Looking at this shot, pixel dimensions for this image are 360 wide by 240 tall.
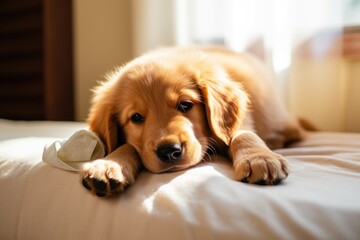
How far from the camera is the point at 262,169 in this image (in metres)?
0.98

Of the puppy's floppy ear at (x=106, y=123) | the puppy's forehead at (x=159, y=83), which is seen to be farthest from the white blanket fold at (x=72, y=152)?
the puppy's forehead at (x=159, y=83)

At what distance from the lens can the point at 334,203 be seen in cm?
79

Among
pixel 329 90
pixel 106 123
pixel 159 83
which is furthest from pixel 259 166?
pixel 329 90

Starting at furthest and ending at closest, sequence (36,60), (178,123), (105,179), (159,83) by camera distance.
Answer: (36,60) < (159,83) < (178,123) < (105,179)

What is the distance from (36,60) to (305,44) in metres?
2.57

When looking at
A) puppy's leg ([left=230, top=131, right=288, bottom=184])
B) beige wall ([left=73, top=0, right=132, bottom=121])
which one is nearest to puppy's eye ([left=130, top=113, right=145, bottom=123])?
puppy's leg ([left=230, top=131, right=288, bottom=184])

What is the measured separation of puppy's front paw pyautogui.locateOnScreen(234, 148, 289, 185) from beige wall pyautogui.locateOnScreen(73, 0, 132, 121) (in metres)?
2.47

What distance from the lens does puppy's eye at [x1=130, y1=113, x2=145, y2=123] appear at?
1.34 m

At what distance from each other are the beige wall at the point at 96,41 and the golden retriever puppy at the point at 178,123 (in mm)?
1811

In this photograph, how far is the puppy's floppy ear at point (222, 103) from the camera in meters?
1.36


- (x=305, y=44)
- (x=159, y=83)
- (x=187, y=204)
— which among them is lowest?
(x=187, y=204)

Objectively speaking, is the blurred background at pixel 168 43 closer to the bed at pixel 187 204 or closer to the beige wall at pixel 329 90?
the beige wall at pixel 329 90

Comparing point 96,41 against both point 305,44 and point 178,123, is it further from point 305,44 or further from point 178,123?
point 178,123

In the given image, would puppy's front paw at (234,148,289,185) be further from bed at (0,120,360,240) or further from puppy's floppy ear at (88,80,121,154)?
puppy's floppy ear at (88,80,121,154)
